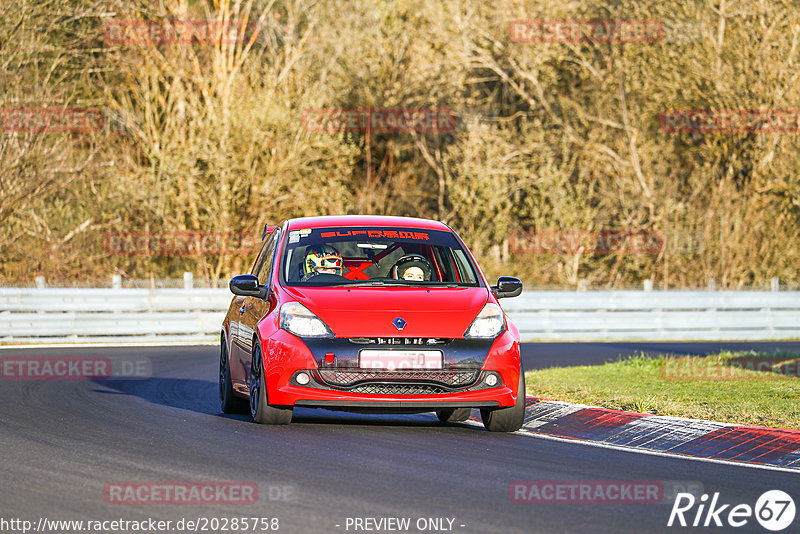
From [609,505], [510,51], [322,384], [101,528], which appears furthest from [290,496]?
[510,51]

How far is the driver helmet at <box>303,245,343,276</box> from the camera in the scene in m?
11.1

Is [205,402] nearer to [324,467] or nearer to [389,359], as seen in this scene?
[389,359]

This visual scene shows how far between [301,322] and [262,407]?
82 centimetres

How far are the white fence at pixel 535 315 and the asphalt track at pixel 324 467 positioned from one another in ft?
37.3

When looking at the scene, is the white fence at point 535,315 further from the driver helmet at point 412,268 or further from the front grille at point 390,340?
the front grille at point 390,340

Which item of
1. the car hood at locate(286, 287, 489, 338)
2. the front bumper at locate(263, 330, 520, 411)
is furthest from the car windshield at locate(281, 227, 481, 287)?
the front bumper at locate(263, 330, 520, 411)

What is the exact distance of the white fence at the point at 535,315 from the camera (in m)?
23.5

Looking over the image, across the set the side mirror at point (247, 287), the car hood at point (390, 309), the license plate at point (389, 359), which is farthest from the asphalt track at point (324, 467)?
Result: the side mirror at point (247, 287)

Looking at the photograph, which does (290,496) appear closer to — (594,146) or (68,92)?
(68,92)

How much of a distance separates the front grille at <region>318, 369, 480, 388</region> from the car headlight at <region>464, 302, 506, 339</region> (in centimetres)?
38

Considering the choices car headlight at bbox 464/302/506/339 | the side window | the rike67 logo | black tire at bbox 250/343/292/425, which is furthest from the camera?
the side window

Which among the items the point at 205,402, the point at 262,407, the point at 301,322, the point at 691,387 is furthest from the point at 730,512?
the point at 691,387

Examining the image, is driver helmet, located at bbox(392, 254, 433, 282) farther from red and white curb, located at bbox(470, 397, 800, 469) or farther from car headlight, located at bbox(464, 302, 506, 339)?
red and white curb, located at bbox(470, 397, 800, 469)

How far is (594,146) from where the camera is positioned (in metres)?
41.8
